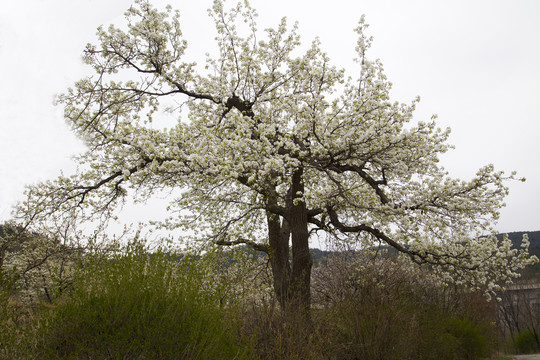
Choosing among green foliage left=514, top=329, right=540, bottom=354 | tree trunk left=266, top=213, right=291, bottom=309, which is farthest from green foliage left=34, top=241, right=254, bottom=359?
green foliage left=514, top=329, right=540, bottom=354

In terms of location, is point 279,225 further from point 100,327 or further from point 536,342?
point 536,342

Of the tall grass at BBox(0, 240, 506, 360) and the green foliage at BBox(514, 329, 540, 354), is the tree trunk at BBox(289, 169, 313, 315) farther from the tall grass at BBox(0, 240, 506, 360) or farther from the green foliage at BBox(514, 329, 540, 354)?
the green foliage at BBox(514, 329, 540, 354)

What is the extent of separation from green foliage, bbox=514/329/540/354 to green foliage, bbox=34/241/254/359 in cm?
3027

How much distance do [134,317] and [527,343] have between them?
31862mm

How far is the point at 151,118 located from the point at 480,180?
942cm

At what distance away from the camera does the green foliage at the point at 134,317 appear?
432 centimetres

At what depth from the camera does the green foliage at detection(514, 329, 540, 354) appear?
27.0m

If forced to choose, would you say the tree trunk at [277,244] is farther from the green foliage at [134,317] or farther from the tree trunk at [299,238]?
the green foliage at [134,317]

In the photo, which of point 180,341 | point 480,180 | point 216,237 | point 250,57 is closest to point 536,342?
point 480,180

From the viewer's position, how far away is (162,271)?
198 inches

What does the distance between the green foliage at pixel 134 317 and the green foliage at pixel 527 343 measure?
30.3m

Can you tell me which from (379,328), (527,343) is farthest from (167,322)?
(527,343)

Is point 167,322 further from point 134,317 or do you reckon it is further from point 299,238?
point 299,238

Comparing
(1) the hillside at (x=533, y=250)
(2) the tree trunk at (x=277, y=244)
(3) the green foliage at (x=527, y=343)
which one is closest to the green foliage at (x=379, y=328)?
(2) the tree trunk at (x=277, y=244)
